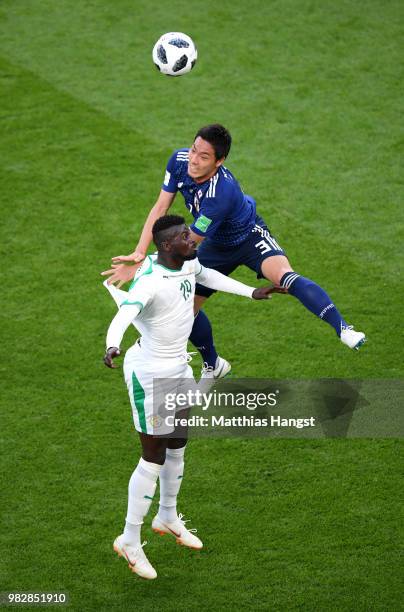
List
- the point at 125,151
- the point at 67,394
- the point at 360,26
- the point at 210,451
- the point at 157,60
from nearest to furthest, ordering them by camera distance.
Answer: the point at 210,451 < the point at 67,394 < the point at 157,60 < the point at 125,151 < the point at 360,26

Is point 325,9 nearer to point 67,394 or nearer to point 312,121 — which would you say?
point 312,121

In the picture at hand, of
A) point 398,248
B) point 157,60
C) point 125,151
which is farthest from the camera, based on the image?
point 125,151

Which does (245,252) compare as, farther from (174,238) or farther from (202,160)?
(174,238)

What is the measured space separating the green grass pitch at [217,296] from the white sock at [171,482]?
25 cm

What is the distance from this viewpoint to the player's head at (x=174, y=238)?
20.7ft

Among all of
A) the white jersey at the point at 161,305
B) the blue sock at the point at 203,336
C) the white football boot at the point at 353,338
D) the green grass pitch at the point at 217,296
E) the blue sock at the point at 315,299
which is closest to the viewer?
the white jersey at the point at 161,305

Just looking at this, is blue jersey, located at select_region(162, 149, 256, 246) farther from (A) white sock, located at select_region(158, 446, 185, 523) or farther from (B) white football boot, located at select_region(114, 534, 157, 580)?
(B) white football boot, located at select_region(114, 534, 157, 580)

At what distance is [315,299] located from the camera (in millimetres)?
7469

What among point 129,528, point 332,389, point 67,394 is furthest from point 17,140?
point 129,528

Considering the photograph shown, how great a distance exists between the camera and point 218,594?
6.39m

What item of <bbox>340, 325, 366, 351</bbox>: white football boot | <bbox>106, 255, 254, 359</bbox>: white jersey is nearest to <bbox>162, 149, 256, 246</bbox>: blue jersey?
<bbox>106, 255, 254, 359</bbox>: white jersey

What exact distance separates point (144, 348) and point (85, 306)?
3.11m

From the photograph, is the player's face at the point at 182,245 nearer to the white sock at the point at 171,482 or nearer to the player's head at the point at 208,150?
the player's head at the point at 208,150

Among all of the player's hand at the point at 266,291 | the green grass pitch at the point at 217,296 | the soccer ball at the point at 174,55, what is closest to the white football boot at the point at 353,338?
the player's hand at the point at 266,291
